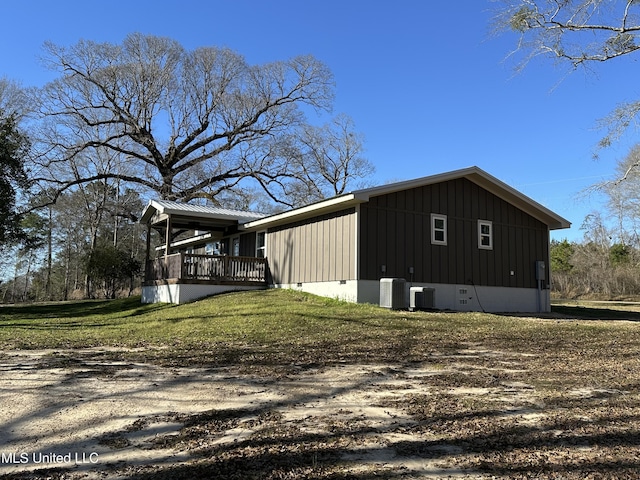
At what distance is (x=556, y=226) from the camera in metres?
18.1

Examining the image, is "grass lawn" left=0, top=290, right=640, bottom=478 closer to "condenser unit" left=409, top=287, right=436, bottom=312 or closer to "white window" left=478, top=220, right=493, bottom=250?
"condenser unit" left=409, top=287, right=436, bottom=312

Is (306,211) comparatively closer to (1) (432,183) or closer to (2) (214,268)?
(1) (432,183)

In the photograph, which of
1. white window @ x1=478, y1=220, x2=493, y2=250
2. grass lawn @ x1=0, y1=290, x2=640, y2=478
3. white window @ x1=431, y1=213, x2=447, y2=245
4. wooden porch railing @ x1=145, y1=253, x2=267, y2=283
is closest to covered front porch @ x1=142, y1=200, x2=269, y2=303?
wooden porch railing @ x1=145, y1=253, x2=267, y2=283

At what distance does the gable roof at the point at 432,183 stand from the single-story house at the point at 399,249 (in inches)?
1.5

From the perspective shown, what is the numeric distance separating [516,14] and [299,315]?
26.8 feet

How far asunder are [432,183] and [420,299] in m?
3.85

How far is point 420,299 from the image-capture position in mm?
→ 13477

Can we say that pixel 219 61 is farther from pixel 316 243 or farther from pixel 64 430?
pixel 64 430

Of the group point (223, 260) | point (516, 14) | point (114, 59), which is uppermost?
point (114, 59)

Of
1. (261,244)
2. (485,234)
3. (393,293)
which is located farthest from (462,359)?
(261,244)

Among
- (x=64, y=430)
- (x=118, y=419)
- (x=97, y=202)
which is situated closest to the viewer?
(x=64, y=430)

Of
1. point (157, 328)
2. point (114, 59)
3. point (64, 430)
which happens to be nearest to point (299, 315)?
point (157, 328)

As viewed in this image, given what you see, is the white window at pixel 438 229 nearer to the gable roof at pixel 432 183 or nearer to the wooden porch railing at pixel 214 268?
the gable roof at pixel 432 183

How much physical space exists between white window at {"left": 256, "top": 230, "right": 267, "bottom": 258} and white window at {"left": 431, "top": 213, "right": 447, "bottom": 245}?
6198 mm
